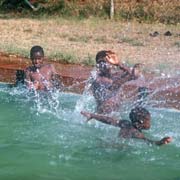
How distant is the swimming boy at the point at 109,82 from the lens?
7465 mm

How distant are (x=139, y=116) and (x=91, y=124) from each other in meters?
1.67

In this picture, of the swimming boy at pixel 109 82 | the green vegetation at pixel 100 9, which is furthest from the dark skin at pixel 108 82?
the green vegetation at pixel 100 9

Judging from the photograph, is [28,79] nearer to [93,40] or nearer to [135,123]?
[135,123]

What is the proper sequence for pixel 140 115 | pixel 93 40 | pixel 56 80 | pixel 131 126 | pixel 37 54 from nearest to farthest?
pixel 140 115 → pixel 131 126 → pixel 37 54 → pixel 56 80 → pixel 93 40

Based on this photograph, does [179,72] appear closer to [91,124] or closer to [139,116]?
[91,124]

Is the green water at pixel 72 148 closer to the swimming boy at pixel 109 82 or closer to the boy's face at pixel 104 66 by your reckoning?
the swimming boy at pixel 109 82

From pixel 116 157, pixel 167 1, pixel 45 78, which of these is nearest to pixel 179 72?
pixel 45 78

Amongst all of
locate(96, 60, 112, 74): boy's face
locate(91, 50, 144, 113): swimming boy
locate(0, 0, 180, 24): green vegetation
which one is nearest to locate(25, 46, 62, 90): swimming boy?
locate(91, 50, 144, 113): swimming boy

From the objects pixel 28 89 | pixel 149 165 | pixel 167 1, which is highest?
pixel 167 1

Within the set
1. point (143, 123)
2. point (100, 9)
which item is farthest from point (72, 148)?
point (100, 9)

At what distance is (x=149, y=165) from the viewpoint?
6430mm

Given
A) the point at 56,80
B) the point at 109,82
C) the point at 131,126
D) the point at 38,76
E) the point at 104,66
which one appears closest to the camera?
the point at 131,126

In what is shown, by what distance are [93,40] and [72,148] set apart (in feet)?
29.4

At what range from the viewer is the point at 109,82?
7598 mm
